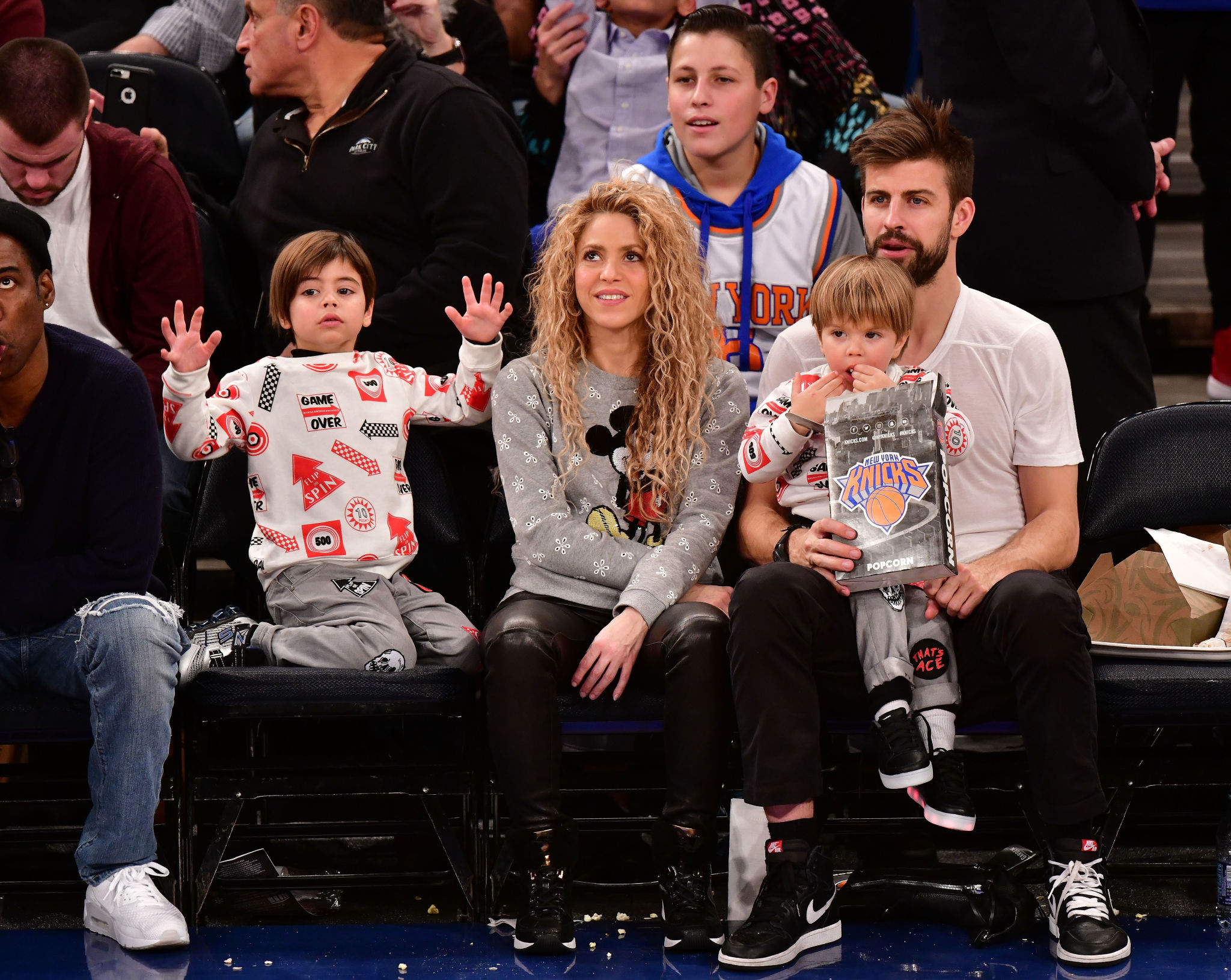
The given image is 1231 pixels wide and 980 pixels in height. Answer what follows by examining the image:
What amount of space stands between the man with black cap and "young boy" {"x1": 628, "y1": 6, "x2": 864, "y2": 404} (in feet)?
4.62

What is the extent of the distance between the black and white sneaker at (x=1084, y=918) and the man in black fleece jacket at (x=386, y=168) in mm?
1876

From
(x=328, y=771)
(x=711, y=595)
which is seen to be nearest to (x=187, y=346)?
(x=328, y=771)

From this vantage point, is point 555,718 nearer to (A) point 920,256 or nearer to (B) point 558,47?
(A) point 920,256

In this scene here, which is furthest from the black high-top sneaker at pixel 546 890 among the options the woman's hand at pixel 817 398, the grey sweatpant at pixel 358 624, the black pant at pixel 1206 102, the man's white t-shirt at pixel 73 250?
the black pant at pixel 1206 102

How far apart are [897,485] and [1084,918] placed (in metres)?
0.84

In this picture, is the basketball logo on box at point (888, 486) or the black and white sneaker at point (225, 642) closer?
the basketball logo on box at point (888, 486)

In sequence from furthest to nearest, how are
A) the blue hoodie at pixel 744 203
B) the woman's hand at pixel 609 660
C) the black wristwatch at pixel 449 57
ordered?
the black wristwatch at pixel 449 57, the blue hoodie at pixel 744 203, the woman's hand at pixel 609 660

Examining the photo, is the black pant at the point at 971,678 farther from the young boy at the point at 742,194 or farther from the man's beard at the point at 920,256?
the young boy at the point at 742,194

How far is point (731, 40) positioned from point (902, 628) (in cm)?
166

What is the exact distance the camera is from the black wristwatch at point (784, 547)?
3.17m

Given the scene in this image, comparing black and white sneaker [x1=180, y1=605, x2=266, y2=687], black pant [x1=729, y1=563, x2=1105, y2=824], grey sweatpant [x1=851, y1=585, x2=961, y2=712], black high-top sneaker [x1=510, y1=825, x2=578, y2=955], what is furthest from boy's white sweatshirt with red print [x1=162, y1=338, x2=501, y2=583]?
grey sweatpant [x1=851, y1=585, x2=961, y2=712]

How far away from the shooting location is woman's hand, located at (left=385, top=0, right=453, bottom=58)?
442cm

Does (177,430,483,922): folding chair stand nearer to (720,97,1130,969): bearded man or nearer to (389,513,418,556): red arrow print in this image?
(389,513,418,556): red arrow print

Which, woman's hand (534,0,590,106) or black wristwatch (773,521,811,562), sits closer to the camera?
black wristwatch (773,521,811,562)
